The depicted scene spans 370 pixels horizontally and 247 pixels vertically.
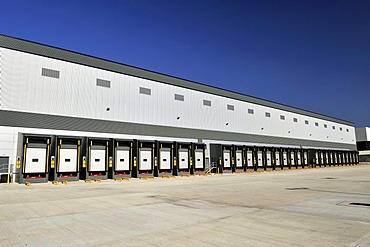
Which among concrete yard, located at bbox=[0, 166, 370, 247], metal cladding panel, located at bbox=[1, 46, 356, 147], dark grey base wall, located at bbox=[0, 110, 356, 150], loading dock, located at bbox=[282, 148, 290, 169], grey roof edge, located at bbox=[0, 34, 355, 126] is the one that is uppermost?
grey roof edge, located at bbox=[0, 34, 355, 126]

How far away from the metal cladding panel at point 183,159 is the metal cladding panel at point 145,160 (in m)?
4.09

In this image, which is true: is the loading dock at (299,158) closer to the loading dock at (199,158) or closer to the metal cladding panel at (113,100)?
the metal cladding panel at (113,100)

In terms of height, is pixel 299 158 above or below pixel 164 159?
below

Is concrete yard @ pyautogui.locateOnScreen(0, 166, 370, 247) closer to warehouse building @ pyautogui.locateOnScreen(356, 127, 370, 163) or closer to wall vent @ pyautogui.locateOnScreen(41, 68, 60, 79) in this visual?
wall vent @ pyautogui.locateOnScreen(41, 68, 60, 79)

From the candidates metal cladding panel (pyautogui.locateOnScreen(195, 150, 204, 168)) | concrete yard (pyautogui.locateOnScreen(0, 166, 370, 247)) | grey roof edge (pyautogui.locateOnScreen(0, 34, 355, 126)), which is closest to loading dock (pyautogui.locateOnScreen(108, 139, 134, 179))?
grey roof edge (pyautogui.locateOnScreen(0, 34, 355, 126))

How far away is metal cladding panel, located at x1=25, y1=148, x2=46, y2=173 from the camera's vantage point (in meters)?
21.8

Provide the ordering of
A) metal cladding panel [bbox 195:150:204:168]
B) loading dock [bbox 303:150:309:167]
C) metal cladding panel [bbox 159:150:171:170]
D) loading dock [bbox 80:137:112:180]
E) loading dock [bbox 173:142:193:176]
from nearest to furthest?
1. loading dock [bbox 80:137:112:180]
2. metal cladding panel [bbox 159:150:171:170]
3. loading dock [bbox 173:142:193:176]
4. metal cladding panel [bbox 195:150:204:168]
5. loading dock [bbox 303:150:309:167]

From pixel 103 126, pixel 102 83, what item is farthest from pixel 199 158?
pixel 102 83

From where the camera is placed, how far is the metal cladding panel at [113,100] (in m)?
24.5

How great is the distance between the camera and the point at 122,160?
27.1 m

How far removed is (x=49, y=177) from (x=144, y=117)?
12312 millimetres

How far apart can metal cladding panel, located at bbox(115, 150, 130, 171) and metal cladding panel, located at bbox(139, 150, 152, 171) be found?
4.59ft

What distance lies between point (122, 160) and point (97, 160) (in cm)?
262

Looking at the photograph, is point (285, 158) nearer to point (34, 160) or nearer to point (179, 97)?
point (179, 97)
